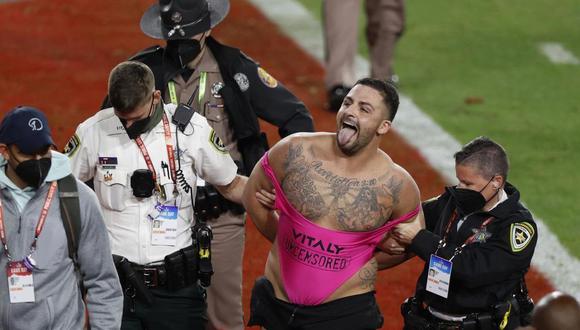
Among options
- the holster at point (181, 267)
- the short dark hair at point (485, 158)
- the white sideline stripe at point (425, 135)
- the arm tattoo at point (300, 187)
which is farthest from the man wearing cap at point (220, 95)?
the white sideline stripe at point (425, 135)

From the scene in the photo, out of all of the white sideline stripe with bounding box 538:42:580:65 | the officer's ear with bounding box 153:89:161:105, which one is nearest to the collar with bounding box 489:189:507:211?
the officer's ear with bounding box 153:89:161:105

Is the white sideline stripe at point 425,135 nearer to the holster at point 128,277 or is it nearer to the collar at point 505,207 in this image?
the collar at point 505,207

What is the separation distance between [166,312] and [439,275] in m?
1.39

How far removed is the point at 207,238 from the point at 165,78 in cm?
103

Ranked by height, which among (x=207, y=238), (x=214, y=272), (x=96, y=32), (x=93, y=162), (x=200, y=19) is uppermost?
(x=200, y=19)

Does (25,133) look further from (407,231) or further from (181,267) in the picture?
(407,231)

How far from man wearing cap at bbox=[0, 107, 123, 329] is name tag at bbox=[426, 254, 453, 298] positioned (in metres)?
1.61

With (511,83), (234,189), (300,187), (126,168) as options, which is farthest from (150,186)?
(511,83)

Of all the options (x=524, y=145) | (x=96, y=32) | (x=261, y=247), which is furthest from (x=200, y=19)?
(x=96, y=32)

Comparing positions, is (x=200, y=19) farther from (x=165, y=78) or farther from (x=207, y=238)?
(x=207, y=238)

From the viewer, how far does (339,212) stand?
537cm

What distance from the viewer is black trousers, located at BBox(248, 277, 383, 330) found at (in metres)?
5.39

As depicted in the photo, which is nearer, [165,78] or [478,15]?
[165,78]

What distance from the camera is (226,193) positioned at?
6121 mm
